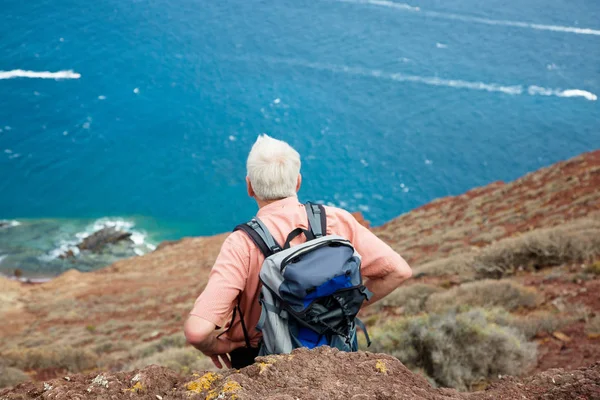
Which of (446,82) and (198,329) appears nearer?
(198,329)

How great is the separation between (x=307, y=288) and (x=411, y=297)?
6.89 meters

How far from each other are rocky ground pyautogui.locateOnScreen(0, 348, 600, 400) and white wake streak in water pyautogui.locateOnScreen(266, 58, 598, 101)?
40.9 metres

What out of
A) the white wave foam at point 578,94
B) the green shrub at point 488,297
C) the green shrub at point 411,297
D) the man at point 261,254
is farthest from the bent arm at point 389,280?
the white wave foam at point 578,94

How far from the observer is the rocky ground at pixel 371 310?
2736 millimetres

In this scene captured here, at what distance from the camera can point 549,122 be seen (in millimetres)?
37750

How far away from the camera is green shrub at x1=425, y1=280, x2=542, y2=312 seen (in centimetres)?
725

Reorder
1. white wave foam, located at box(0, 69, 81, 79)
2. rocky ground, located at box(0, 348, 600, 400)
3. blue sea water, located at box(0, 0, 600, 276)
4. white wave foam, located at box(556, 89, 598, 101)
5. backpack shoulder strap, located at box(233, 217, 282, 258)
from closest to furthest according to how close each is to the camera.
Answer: rocky ground, located at box(0, 348, 600, 400)
backpack shoulder strap, located at box(233, 217, 282, 258)
blue sea water, located at box(0, 0, 600, 276)
white wave foam, located at box(0, 69, 81, 79)
white wave foam, located at box(556, 89, 598, 101)

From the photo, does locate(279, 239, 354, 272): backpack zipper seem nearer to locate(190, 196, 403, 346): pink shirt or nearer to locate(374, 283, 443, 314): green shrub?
locate(190, 196, 403, 346): pink shirt

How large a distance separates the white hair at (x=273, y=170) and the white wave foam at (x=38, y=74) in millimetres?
42035

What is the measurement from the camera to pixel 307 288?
8.41 ft

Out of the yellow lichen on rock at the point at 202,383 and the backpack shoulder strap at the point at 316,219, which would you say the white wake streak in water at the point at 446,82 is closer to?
the backpack shoulder strap at the point at 316,219

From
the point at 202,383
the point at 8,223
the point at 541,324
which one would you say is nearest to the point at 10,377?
the point at 202,383

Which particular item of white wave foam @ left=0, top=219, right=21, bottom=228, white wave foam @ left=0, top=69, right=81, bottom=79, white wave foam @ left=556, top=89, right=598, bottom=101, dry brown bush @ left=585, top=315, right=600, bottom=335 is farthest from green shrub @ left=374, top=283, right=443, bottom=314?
white wave foam @ left=0, top=69, right=81, bottom=79

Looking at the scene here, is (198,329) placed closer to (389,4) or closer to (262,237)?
(262,237)
